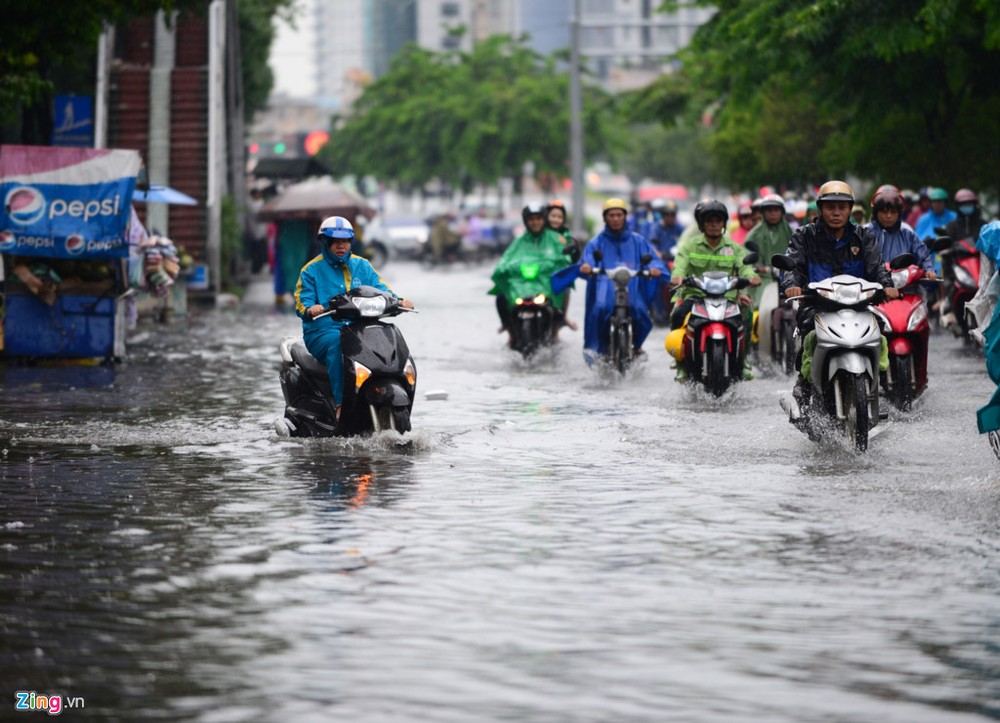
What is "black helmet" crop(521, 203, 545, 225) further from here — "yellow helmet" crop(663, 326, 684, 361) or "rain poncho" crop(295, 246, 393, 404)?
"rain poncho" crop(295, 246, 393, 404)

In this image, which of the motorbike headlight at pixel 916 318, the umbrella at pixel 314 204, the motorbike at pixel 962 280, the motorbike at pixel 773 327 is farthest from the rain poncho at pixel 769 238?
the umbrella at pixel 314 204

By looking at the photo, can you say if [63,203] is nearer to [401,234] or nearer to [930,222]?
[930,222]

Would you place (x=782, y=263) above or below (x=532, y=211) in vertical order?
below

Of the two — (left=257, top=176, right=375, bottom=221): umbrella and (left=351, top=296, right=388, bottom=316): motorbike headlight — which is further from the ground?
(left=257, top=176, right=375, bottom=221): umbrella

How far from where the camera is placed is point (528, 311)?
781 inches

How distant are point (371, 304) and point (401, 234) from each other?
50579 mm

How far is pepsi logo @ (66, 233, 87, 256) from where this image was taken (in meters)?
19.5

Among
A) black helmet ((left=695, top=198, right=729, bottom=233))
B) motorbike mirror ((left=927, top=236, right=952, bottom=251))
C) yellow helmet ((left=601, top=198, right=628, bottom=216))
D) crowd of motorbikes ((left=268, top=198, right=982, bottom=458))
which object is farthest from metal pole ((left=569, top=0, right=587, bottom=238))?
motorbike mirror ((left=927, top=236, right=952, bottom=251))

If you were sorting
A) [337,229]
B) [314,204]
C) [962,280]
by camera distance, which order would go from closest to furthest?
[337,229]
[962,280]
[314,204]

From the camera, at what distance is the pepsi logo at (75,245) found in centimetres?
1953

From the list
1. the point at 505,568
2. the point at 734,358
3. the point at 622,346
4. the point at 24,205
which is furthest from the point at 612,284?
the point at 505,568

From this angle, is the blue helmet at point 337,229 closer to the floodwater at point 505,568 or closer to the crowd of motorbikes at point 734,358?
the crowd of motorbikes at point 734,358

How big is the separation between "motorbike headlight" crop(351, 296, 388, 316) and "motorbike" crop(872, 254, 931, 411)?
395 centimetres

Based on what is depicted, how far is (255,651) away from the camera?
256 inches
